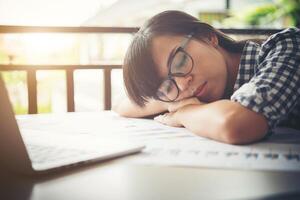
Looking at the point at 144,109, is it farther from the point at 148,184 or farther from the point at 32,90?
the point at 148,184

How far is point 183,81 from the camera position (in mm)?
1094

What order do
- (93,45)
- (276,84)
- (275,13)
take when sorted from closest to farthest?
(276,84), (93,45), (275,13)

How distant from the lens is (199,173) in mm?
617

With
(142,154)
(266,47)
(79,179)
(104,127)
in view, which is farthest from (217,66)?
(79,179)

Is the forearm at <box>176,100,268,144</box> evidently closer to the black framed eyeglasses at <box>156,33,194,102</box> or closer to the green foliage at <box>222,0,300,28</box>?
A: the black framed eyeglasses at <box>156,33,194,102</box>

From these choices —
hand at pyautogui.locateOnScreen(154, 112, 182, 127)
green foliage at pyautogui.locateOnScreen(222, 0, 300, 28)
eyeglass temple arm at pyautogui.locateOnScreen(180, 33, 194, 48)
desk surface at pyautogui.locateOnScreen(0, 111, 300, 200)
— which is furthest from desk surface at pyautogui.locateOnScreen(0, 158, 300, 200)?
green foliage at pyautogui.locateOnScreen(222, 0, 300, 28)

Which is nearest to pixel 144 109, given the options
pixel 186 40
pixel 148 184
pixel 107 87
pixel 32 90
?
pixel 186 40

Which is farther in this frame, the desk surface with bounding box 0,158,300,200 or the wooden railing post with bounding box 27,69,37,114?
the wooden railing post with bounding box 27,69,37,114

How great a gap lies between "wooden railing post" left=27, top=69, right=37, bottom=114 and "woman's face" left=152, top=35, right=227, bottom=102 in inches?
24.0

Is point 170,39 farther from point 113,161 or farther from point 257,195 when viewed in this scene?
point 257,195

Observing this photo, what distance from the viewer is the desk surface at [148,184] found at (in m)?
0.52

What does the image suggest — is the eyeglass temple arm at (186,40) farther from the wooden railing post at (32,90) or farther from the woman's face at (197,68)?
the wooden railing post at (32,90)

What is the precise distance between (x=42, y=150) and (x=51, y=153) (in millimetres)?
36

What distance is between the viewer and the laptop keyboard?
2.22 ft
